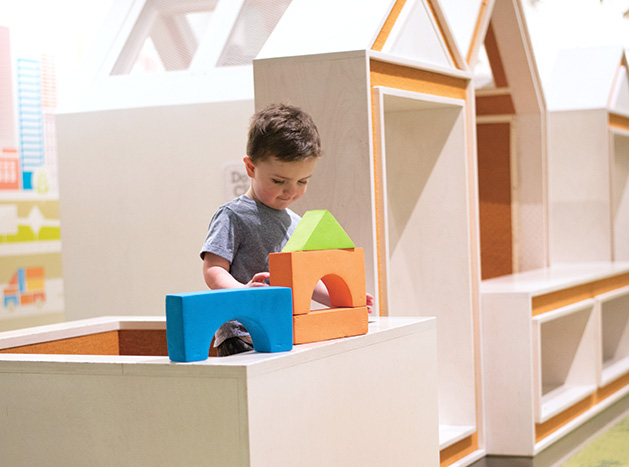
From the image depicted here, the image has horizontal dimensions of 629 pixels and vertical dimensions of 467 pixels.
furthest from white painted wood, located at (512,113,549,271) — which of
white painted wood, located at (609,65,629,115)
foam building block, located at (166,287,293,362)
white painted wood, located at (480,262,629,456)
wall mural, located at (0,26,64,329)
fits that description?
wall mural, located at (0,26,64,329)

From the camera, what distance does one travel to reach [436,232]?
4.10 metres

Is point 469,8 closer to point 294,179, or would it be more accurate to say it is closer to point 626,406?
point 294,179

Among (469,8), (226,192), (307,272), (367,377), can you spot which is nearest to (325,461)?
(367,377)

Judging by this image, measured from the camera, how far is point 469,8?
4.29m

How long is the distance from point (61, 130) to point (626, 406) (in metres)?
3.98

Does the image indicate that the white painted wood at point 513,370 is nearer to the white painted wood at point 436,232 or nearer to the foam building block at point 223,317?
the white painted wood at point 436,232

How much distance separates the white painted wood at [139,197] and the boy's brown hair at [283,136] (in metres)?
2.83

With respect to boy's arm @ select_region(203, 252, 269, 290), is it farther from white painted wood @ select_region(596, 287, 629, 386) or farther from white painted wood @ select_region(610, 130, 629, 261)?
white painted wood @ select_region(610, 130, 629, 261)

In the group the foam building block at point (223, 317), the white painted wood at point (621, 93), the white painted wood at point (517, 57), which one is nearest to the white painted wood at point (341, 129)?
the foam building block at point (223, 317)

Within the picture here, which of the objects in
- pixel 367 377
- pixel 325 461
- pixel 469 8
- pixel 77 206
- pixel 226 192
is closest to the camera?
pixel 325 461

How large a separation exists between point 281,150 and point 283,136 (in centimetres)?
4

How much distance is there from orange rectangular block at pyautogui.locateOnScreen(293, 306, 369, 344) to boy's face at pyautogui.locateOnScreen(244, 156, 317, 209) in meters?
0.40

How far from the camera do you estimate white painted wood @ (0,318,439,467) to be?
189cm


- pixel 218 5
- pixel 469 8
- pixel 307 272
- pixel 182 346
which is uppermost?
pixel 218 5
